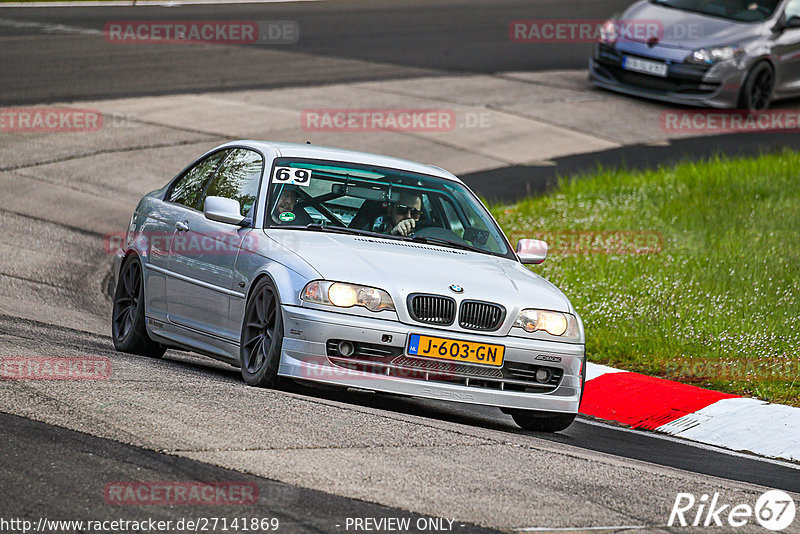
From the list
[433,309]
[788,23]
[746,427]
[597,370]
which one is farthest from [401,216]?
[788,23]

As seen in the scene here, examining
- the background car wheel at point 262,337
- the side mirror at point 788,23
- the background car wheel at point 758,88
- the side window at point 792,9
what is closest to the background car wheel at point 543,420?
the background car wheel at point 262,337

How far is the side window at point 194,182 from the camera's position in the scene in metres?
9.05

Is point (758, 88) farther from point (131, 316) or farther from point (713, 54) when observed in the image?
point (131, 316)

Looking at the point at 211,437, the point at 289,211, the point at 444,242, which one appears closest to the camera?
the point at 211,437

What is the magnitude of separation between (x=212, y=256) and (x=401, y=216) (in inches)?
48.0

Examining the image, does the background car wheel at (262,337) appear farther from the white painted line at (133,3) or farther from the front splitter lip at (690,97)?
the white painted line at (133,3)

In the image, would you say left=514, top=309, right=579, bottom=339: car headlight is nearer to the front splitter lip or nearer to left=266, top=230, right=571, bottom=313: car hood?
left=266, top=230, right=571, bottom=313: car hood

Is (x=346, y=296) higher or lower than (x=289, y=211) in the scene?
lower

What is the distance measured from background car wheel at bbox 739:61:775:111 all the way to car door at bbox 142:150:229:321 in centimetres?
1255

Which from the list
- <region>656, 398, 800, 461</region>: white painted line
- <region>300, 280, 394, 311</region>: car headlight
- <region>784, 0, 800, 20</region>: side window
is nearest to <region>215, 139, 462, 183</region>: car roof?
<region>300, 280, 394, 311</region>: car headlight

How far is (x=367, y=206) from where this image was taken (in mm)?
8297

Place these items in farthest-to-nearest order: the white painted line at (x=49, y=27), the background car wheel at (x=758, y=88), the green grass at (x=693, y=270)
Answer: the white painted line at (x=49, y=27)
the background car wheel at (x=758, y=88)
the green grass at (x=693, y=270)

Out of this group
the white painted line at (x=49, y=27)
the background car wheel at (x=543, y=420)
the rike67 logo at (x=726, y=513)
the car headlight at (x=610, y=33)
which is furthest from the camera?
the white painted line at (x=49, y=27)

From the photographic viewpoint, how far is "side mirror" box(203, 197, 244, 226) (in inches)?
314
